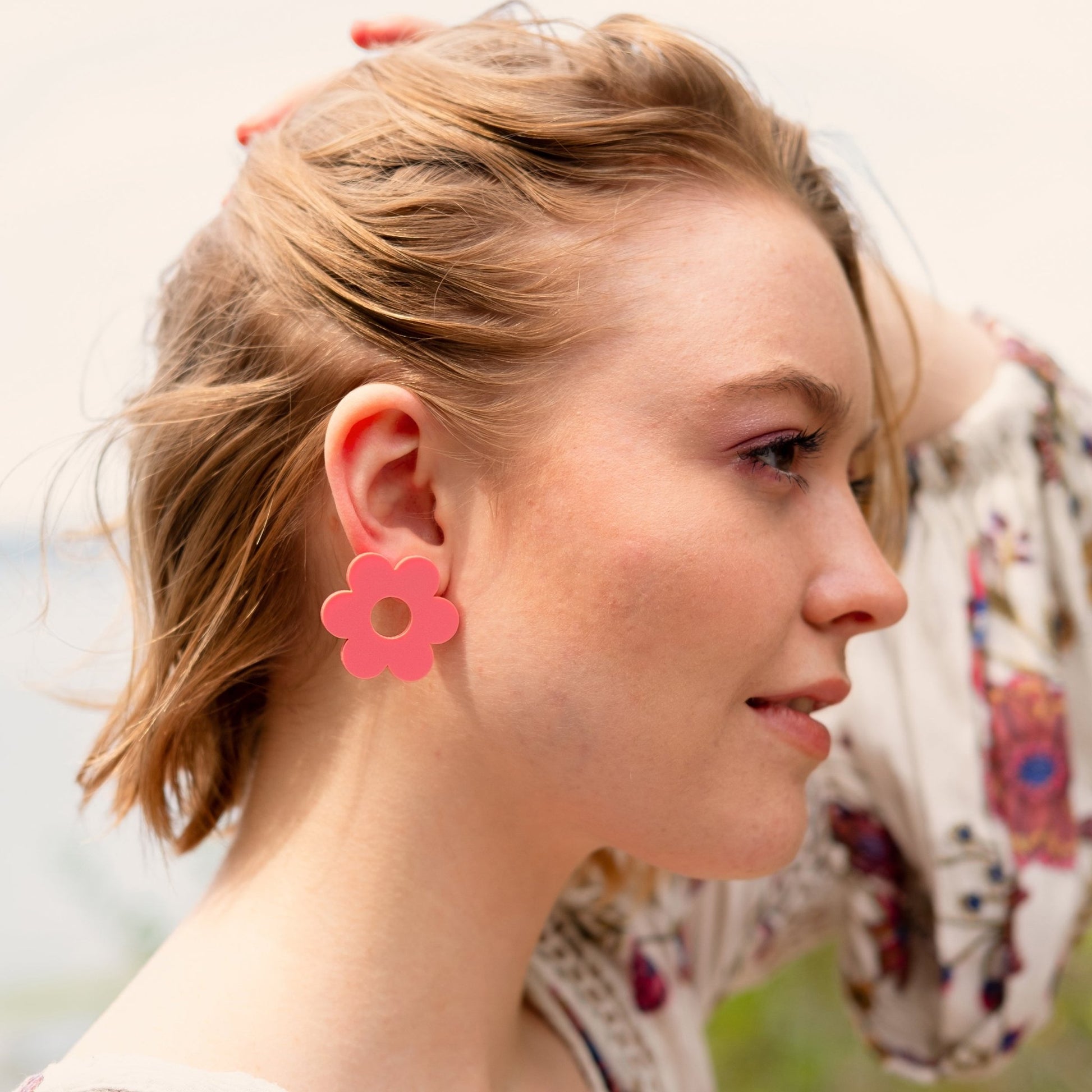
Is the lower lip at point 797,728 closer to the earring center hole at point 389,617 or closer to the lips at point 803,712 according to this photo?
the lips at point 803,712

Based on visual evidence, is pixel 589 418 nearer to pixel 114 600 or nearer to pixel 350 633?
pixel 350 633

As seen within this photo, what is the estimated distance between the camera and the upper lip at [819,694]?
104 cm

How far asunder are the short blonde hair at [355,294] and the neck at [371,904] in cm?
13

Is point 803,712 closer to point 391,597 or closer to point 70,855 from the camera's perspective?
point 391,597

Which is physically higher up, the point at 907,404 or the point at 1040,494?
the point at 907,404

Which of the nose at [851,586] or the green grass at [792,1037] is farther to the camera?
the green grass at [792,1037]

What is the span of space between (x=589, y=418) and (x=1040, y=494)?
2.43 ft

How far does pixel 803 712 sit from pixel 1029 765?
0.47 meters

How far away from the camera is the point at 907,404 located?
135 cm

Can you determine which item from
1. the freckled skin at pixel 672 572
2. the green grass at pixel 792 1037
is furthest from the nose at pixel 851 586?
the green grass at pixel 792 1037

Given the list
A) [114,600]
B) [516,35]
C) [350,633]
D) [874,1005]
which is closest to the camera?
[350,633]

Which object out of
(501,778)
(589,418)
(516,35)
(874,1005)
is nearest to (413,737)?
(501,778)

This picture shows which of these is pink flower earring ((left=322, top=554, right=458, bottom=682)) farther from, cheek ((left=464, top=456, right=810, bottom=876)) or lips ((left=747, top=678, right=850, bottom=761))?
lips ((left=747, top=678, right=850, bottom=761))

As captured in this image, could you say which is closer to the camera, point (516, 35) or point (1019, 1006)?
point (516, 35)
